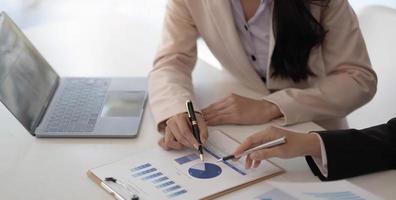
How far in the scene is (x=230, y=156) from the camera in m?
0.94

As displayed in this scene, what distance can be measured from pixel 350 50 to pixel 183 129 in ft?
1.46

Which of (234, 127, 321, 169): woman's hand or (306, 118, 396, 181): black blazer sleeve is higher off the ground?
(234, 127, 321, 169): woman's hand

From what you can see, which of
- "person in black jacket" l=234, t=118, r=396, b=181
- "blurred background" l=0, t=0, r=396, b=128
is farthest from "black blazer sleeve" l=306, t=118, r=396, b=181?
"blurred background" l=0, t=0, r=396, b=128

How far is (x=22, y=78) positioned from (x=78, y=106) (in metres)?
0.14

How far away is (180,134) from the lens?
3.26ft

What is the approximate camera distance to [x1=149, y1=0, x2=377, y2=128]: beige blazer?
3.66 ft

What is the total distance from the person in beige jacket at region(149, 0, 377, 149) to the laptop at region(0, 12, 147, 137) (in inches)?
2.8

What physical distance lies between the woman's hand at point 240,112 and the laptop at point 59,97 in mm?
166

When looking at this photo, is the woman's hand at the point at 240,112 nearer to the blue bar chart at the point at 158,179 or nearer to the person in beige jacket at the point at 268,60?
the person in beige jacket at the point at 268,60

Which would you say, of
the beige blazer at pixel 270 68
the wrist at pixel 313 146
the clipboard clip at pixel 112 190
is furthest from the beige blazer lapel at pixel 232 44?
the clipboard clip at pixel 112 190

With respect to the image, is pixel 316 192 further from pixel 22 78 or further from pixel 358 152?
pixel 22 78

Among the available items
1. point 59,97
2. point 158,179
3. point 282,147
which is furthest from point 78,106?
point 282,147

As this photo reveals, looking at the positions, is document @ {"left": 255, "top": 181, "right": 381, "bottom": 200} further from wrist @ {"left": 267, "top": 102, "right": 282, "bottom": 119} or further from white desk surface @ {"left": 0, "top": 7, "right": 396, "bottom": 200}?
wrist @ {"left": 267, "top": 102, "right": 282, "bottom": 119}

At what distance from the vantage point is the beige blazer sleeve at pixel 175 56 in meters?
1.17
